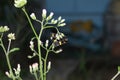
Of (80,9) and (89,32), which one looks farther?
(80,9)

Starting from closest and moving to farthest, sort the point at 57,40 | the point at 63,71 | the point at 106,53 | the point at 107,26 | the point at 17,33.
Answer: the point at 57,40 < the point at 17,33 < the point at 63,71 < the point at 106,53 < the point at 107,26

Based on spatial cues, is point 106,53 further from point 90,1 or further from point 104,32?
point 90,1

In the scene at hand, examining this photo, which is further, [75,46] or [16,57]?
[75,46]

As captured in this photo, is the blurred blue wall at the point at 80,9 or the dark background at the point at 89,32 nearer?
the dark background at the point at 89,32

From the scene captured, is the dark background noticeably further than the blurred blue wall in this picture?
No

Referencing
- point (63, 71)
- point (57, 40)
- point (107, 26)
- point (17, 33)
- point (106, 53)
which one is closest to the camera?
point (57, 40)

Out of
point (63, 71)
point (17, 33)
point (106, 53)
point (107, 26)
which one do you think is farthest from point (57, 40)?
point (107, 26)

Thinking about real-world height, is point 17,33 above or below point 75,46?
above

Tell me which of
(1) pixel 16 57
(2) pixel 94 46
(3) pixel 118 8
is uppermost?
(1) pixel 16 57

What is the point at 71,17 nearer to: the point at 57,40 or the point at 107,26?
the point at 107,26

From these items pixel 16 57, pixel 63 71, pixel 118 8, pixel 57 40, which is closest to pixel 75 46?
pixel 118 8
